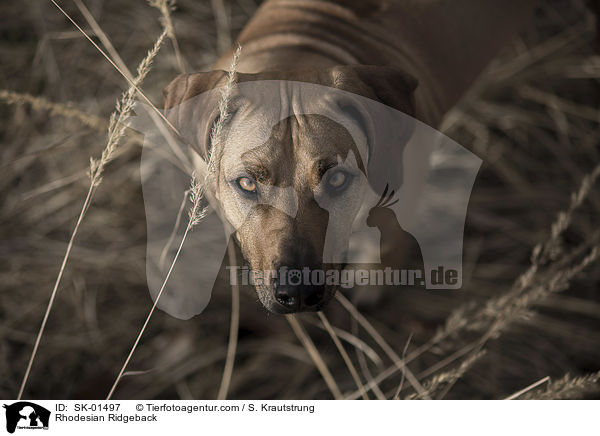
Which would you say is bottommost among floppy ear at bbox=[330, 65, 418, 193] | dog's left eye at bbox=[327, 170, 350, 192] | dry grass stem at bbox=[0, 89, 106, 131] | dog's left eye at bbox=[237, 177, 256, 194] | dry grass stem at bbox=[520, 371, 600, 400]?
dry grass stem at bbox=[520, 371, 600, 400]

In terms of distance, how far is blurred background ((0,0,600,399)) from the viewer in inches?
115

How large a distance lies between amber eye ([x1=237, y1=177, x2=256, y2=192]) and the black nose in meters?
0.31

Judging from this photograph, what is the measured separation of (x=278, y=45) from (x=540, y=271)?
2094mm

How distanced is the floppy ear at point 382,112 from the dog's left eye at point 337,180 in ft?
0.37

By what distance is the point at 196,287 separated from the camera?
9.02 feet

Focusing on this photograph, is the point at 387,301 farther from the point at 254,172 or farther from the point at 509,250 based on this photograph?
the point at 254,172

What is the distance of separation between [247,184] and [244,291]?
1.28 meters
